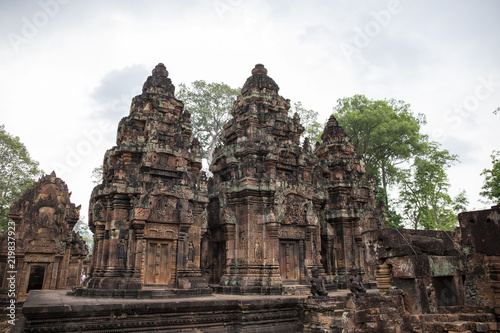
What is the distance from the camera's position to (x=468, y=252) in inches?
220

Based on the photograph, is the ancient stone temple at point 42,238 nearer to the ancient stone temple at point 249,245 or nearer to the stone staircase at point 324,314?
the ancient stone temple at point 249,245

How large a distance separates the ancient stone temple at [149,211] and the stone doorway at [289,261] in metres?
3.14

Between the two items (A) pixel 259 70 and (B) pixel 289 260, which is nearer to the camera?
(B) pixel 289 260

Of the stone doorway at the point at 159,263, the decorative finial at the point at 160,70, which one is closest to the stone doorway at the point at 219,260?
the stone doorway at the point at 159,263

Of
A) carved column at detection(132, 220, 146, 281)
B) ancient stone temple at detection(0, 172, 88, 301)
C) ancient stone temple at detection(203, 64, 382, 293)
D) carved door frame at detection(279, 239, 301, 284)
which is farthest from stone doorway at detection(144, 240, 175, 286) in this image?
ancient stone temple at detection(0, 172, 88, 301)

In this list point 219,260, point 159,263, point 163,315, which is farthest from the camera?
point 219,260

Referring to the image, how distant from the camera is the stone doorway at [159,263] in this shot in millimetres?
9750

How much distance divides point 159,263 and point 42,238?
6.72 metres

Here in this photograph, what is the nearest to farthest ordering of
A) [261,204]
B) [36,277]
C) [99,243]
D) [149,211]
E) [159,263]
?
[149,211], [159,263], [99,243], [261,204], [36,277]

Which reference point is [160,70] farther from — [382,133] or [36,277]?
[382,133]

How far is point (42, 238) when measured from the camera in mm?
13727

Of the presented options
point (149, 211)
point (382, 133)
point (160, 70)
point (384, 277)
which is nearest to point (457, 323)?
point (384, 277)

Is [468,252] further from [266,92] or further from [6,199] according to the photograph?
[6,199]

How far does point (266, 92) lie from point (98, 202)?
24.6ft
